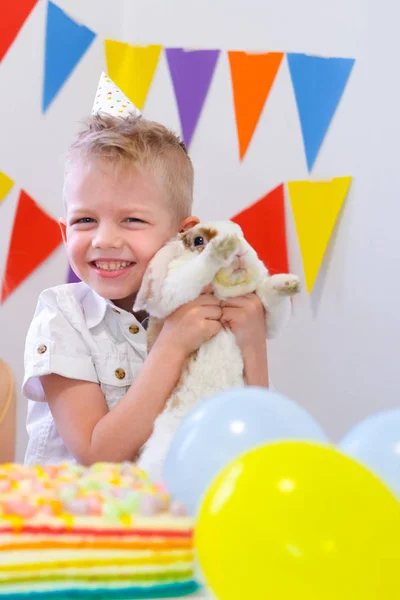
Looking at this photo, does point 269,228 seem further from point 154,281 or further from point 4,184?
point 154,281

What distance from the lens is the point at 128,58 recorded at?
2.05 meters

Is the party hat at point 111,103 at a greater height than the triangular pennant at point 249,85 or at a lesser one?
lesser

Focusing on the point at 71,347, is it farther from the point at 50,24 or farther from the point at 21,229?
the point at 50,24

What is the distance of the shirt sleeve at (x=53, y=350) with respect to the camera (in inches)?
47.1

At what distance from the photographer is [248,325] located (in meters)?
1.11

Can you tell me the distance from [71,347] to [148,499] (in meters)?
0.64

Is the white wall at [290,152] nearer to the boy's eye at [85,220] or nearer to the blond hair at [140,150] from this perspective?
the blond hair at [140,150]

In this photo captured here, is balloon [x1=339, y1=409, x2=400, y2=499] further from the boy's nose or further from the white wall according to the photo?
the white wall

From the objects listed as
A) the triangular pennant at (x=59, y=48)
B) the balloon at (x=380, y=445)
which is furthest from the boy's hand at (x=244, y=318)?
the triangular pennant at (x=59, y=48)

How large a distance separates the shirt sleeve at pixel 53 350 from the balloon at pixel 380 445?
564 mm

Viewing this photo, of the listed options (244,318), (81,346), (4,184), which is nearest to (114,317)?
(81,346)

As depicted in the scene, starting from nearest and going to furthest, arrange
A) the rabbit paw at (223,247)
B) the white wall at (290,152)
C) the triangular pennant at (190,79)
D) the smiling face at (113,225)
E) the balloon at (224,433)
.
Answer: the balloon at (224,433)
the rabbit paw at (223,247)
the smiling face at (113,225)
the white wall at (290,152)
the triangular pennant at (190,79)

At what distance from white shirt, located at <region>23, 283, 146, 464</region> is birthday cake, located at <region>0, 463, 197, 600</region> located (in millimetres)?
631

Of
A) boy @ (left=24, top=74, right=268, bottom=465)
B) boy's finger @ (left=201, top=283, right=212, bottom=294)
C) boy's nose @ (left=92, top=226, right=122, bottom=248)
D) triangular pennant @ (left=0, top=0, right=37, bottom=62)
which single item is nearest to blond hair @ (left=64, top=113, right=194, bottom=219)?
boy @ (left=24, top=74, right=268, bottom=465)
